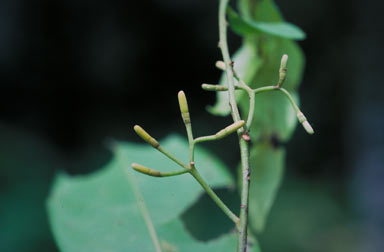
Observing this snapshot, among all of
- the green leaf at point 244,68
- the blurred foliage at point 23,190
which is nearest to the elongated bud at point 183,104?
the green leaf at point 244,68

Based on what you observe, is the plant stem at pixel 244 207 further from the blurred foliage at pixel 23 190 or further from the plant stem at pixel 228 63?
the blurred foliage at pixel 23 190

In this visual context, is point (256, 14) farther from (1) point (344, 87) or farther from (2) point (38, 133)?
(1) point (344, 87)

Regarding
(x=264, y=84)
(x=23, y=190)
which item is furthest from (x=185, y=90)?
(x=264, y=84)

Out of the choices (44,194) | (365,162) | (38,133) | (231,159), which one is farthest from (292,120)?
(365,162)

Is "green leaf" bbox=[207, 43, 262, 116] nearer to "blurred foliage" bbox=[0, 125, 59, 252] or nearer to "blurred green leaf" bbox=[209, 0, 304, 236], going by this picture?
"blurred green leaf" bbox=[209, 0, 304, 236]

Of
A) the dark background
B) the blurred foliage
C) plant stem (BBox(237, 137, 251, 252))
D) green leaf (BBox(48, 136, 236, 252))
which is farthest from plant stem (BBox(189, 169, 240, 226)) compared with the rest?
the dark background
